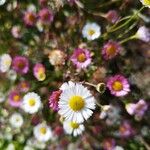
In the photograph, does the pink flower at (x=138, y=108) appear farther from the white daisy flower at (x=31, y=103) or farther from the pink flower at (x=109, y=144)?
the white daisy flower at (x=31, y=103)

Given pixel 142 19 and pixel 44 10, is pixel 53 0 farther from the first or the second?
pixel 142 19

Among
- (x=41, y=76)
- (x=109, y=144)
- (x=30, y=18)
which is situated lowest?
(x=109, y=144)

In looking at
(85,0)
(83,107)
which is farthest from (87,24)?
(83,107)

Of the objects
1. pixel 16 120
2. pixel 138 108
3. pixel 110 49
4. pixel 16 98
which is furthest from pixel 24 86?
pixel 138 108

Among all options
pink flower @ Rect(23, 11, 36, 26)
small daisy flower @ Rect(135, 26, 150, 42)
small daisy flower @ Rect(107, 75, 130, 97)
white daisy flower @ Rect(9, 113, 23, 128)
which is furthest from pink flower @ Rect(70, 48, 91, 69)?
white daisy flower @ Rect(9, 113, 23, 128)

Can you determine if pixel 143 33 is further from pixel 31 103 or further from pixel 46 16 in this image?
pixel 31 103

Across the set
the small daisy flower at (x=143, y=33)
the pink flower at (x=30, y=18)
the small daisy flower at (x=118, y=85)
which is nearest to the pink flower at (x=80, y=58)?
the small daisy flower at (x=118, y=85)
